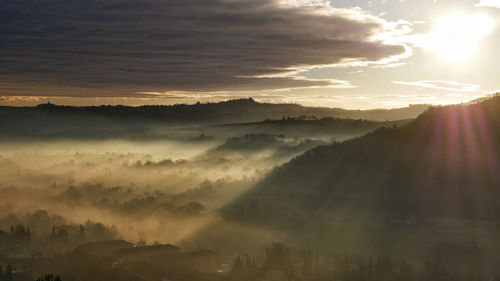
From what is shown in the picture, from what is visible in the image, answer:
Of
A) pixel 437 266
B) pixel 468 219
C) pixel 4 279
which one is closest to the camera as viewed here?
pixel 4 279

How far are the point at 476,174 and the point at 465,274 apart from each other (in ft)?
139

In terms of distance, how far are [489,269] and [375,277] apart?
35205mm

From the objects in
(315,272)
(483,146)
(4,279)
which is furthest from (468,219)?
(4,279)

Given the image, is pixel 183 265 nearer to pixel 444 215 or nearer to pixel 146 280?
pixel 146 280

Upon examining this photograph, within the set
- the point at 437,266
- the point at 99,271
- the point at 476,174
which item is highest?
the point at 476,174

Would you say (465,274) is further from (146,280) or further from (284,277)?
(146,280)

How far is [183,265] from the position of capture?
19462 cm

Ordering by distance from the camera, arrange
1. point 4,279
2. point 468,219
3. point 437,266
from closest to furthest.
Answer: point 4,279 < point 437,266 < point 468,219

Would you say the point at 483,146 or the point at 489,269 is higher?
the point at 483,146

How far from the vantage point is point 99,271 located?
7849 inches

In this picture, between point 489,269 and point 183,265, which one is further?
point 183,265

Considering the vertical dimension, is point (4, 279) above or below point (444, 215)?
below

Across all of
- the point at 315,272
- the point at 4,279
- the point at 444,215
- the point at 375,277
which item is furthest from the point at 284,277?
the point at 4,279

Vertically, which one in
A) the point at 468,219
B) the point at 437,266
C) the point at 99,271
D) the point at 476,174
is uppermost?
the point at 476,174
